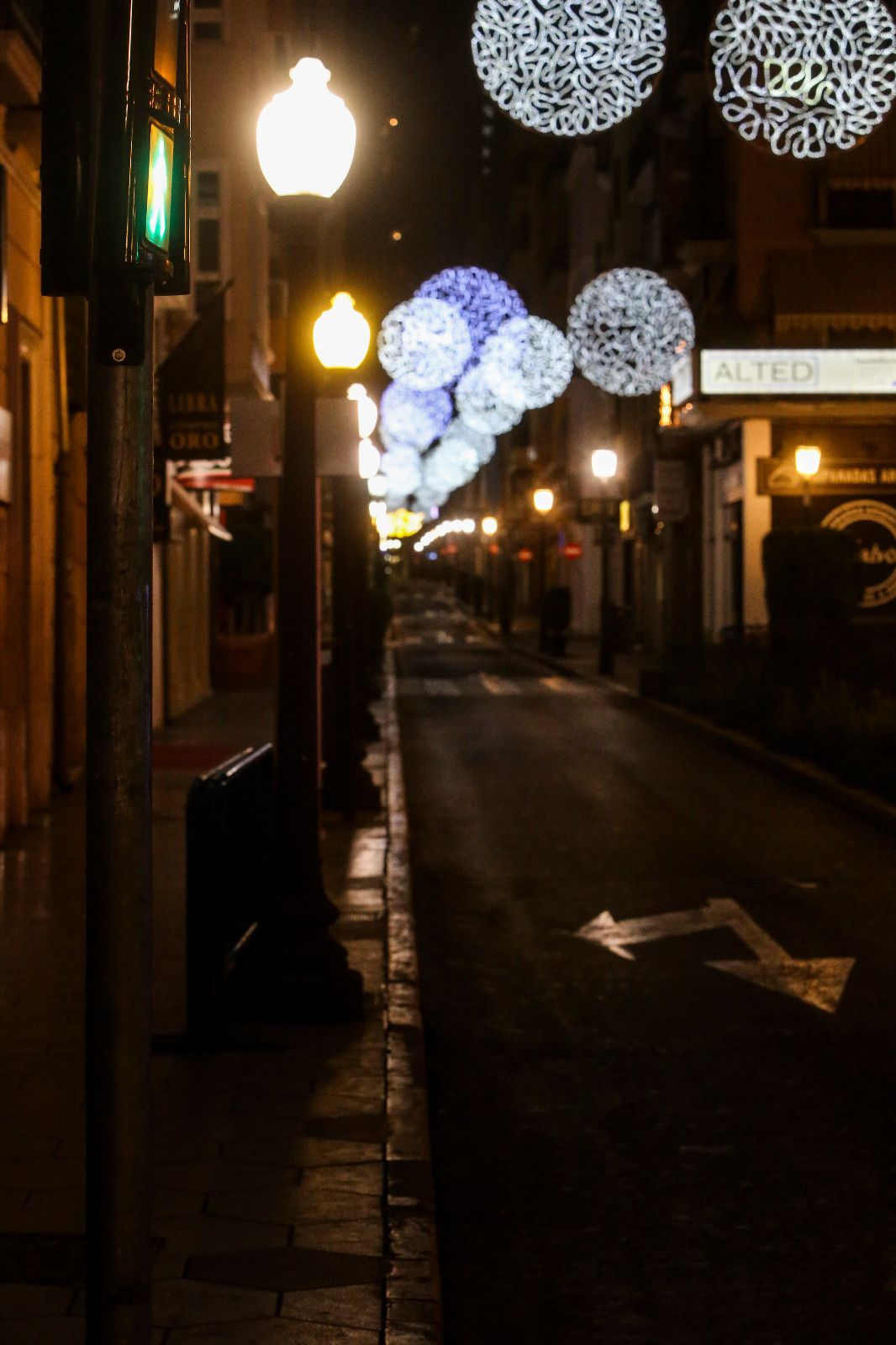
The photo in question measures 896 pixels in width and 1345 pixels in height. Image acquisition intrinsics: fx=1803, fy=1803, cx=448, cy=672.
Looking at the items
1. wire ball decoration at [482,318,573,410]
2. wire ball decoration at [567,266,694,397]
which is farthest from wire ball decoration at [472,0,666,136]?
wire ball decoration at [482,318,573,410]

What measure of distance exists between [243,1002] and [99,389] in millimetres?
4583

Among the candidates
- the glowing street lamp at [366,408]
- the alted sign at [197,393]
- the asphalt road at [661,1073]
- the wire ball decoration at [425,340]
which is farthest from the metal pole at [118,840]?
the wire ball decoration at [425,340]

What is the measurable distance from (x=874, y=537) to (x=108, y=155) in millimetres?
32622

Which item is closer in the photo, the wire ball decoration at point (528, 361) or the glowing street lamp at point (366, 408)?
the glowing street lamp at point (366, 408)

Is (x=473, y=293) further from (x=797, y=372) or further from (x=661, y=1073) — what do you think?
(x=661, y=1073)

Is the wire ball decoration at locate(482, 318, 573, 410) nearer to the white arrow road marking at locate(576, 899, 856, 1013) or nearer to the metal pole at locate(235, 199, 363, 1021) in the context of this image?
the white arrow road marking at locate(576, 899, 856, 1013)

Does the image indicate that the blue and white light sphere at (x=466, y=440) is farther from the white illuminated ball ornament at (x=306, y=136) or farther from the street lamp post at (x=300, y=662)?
the white illuminated ball ornament at (x=306, y=136)

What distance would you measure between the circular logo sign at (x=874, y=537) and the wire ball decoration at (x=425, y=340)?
11.0 metres

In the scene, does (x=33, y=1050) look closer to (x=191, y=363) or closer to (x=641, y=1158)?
(x=641, y=1158)

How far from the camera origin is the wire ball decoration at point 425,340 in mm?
26109

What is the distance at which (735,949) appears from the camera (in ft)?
31.0

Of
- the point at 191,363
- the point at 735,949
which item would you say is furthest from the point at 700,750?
the point at 735,949

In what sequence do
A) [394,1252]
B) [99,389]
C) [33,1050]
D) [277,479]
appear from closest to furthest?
[99,389] → [394,1252] → [33,1050] → [277,479]

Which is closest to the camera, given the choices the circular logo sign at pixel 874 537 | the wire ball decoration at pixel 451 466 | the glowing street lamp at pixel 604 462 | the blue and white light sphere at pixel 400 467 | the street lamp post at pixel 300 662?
the street lamp post at pixel 300 662
